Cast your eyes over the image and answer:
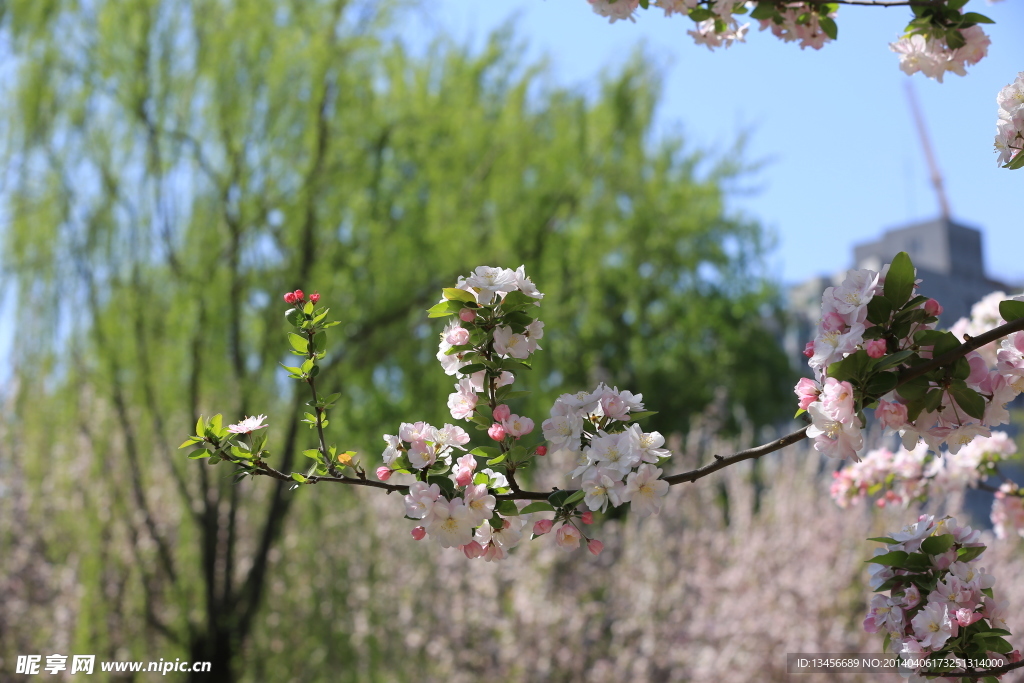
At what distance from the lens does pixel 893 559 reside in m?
1.41

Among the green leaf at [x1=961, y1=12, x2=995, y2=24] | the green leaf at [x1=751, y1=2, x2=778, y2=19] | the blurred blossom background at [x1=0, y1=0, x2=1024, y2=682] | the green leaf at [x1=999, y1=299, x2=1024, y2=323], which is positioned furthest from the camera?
the blurred blossom background at [x1=0, y1=0, x2=1024, y2=682]

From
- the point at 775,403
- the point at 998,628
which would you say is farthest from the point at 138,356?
the point at 775,403

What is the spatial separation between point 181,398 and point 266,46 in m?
2.17

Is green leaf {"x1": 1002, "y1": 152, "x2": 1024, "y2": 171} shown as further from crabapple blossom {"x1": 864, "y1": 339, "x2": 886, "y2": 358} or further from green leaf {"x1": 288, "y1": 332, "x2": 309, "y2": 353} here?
green leaf {"x1": 288, "y1": 332, "x2": 309, "y2": 353}

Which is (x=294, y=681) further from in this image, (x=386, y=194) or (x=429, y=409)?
(x=386, y=194)

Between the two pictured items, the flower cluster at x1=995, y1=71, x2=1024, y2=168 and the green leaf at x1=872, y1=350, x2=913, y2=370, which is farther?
the flower cluster at x1=995, y1=71, x2=1024, y2=168

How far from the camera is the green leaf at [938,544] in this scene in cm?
139

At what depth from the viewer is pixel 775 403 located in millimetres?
13742

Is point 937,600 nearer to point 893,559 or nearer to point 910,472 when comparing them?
point 893,559

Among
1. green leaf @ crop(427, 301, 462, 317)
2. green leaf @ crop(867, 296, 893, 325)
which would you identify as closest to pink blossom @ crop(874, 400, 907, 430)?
green leaf @ crop(867, 296, 893, 325)

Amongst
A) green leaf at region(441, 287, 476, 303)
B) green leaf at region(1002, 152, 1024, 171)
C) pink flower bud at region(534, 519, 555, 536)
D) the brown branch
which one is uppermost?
green leaf at region(1002, 152, 1024, 171)

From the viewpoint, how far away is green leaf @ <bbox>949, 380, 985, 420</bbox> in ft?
3.42

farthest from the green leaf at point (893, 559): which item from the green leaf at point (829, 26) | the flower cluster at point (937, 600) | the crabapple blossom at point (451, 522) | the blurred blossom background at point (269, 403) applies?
the blurred blossom background at point (269, 403)

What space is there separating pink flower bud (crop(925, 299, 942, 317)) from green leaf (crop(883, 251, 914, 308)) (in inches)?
1.0
